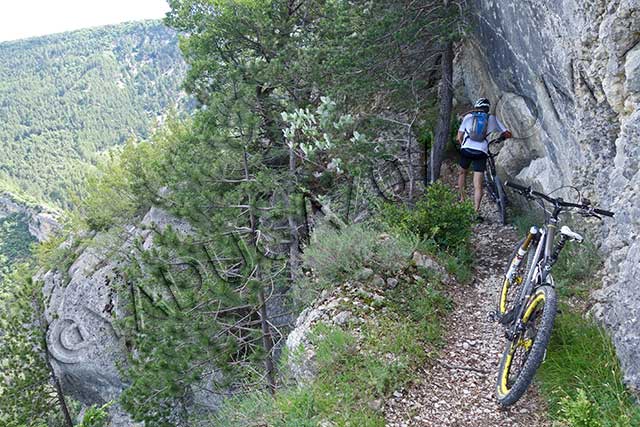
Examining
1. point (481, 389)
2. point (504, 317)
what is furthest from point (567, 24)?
point (481, 389)

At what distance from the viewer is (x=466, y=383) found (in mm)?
4688

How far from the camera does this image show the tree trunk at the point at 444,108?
8.94 m

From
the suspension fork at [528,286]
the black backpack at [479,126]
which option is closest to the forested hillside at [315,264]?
the suspension fork at [528,286]

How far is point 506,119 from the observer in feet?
27.7

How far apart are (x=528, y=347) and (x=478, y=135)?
4.62 m

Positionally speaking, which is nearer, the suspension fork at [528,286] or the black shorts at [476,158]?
the suspension fork at [528,286]

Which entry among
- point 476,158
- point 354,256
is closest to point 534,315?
point 354,256

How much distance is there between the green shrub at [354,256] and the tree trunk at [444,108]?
2621 mm

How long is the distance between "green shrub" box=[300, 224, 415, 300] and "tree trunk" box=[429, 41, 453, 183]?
2621mm

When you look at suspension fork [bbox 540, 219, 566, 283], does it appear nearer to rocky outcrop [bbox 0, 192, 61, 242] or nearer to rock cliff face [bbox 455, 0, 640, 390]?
rock cliff face [bbox 455, 0, 640, 390]

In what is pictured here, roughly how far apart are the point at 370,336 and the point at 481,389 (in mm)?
1262

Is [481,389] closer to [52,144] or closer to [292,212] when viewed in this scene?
[292,212]

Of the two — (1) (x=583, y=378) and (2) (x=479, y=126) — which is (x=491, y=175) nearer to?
(2) (x=479, y=126)

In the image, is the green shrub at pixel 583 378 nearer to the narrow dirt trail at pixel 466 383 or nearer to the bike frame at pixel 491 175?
the narrow dirt trail at pixel 466 383
